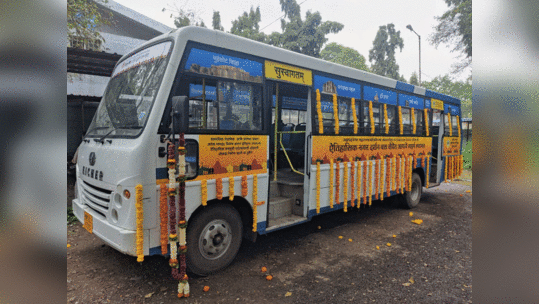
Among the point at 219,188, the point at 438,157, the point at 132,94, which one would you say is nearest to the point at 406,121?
the point at 438,157

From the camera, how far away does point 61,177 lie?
728 millimetres

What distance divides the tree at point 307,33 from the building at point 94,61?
35.1 feet

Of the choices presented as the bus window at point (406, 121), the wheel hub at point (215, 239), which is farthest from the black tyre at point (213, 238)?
the bus window at point (406, 121)

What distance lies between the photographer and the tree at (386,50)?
36062 mm

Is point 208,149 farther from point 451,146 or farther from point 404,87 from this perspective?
point 451,146

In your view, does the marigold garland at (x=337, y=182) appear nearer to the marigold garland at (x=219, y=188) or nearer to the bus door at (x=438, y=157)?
the marigold garland at (x=219, y=188)

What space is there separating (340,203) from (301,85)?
230cm

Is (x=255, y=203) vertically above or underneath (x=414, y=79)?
underneath

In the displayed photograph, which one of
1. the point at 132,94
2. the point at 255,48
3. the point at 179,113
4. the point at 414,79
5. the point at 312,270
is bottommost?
the point at 312,270

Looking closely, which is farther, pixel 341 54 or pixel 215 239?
pixel 341 54

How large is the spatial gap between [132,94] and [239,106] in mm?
1343

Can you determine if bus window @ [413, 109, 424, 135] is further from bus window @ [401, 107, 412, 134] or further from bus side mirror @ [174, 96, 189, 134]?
bus side mirror @ [174, 96, 189, 134]

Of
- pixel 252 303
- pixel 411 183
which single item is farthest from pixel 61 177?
pixel 411 183

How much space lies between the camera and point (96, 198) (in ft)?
12.6
